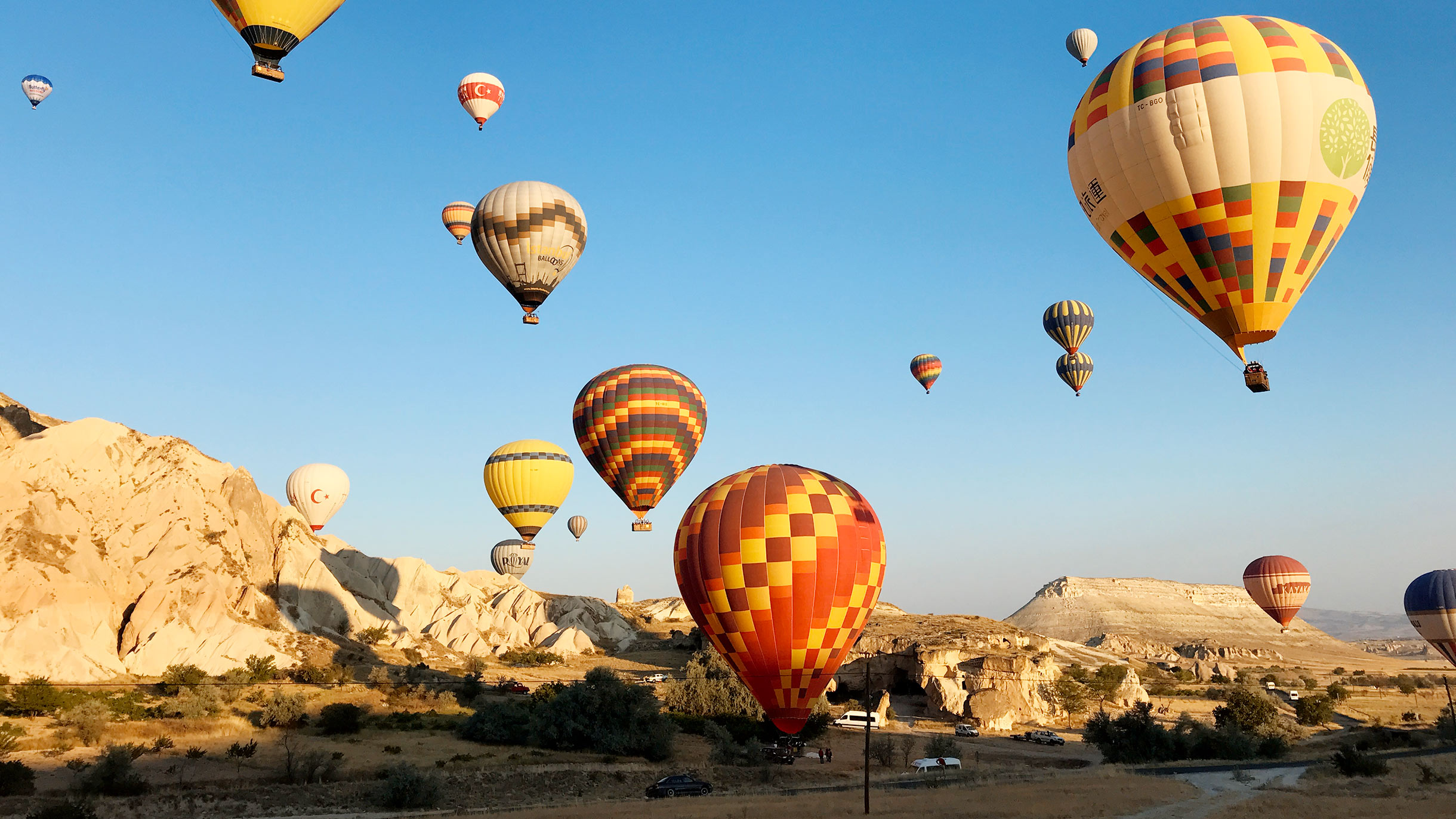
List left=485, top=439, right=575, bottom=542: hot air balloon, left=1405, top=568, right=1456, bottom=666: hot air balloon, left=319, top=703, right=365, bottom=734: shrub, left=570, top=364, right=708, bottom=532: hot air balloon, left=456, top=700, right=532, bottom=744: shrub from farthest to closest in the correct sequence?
left=485, top=439, right=575, bottom=542: hot air balloon → left=1405, top=568, right=1456, bottom=666: hot air balloon → left=570, top=364, right=708, bottom=532: hot air balloon → left=456, top=700, right=532, bottom=744: shrub → left=319, top=703, right=365, bottom=734: shrub

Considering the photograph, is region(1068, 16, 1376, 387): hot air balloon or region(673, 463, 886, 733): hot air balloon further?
region(673, 463, 886, 733): hot air balloon

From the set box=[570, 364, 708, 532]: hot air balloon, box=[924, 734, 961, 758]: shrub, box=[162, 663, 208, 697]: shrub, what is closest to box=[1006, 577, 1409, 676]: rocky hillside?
box=[924, 734, 961, 758]: shrub

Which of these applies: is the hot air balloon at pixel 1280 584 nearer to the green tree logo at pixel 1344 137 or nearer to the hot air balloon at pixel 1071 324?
the hot air balloon at pixel 1071 324

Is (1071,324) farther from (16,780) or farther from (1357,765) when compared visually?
(16,780)

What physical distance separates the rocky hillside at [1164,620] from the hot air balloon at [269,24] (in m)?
128

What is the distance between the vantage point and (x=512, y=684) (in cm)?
5741

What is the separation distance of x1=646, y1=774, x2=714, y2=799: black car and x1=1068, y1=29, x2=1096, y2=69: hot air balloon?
59307mm

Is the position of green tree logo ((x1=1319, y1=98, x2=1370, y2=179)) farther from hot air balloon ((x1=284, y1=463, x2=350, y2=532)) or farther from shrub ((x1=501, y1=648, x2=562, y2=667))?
hot air balloon ((x1=284, y1=463, x2=350, y2=532))

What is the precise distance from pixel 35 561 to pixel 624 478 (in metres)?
33.1

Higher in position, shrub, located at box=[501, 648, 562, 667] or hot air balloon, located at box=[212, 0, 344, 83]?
hot air balloon, located at box=[212, 0, 344, 83]

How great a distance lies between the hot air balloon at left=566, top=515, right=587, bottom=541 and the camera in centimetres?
10969

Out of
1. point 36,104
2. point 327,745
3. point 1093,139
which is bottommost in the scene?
point 327,745

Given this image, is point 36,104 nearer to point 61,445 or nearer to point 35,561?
point 61,445

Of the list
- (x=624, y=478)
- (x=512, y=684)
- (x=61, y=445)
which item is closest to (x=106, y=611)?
(x=61, y=445)
